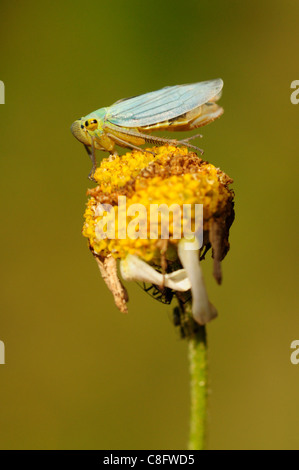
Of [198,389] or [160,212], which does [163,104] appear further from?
[198,389]

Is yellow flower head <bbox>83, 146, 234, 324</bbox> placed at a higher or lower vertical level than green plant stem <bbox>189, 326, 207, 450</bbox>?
higher

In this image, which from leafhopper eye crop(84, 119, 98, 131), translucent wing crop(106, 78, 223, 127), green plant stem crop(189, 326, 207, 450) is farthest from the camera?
leafhopper eye crop(84, 119, 98, 131)

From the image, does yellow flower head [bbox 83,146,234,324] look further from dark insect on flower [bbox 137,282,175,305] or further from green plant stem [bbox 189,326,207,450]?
green plant stem [bbox 189,326,207,450]

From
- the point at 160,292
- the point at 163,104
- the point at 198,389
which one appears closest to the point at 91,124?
the point at 163,104

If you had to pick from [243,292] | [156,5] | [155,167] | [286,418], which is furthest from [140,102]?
[156,5]

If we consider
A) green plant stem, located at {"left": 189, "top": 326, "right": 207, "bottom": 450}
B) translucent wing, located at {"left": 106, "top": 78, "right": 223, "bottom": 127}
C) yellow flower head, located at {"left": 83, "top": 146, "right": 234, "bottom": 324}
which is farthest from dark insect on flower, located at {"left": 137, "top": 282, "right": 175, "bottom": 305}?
translucent wing, located at {"left": 106, "top": 78, "right": 223, "bottom": 127}

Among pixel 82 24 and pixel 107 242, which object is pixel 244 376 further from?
pixel 82 24

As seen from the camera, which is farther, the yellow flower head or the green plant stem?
the yellow flower head
